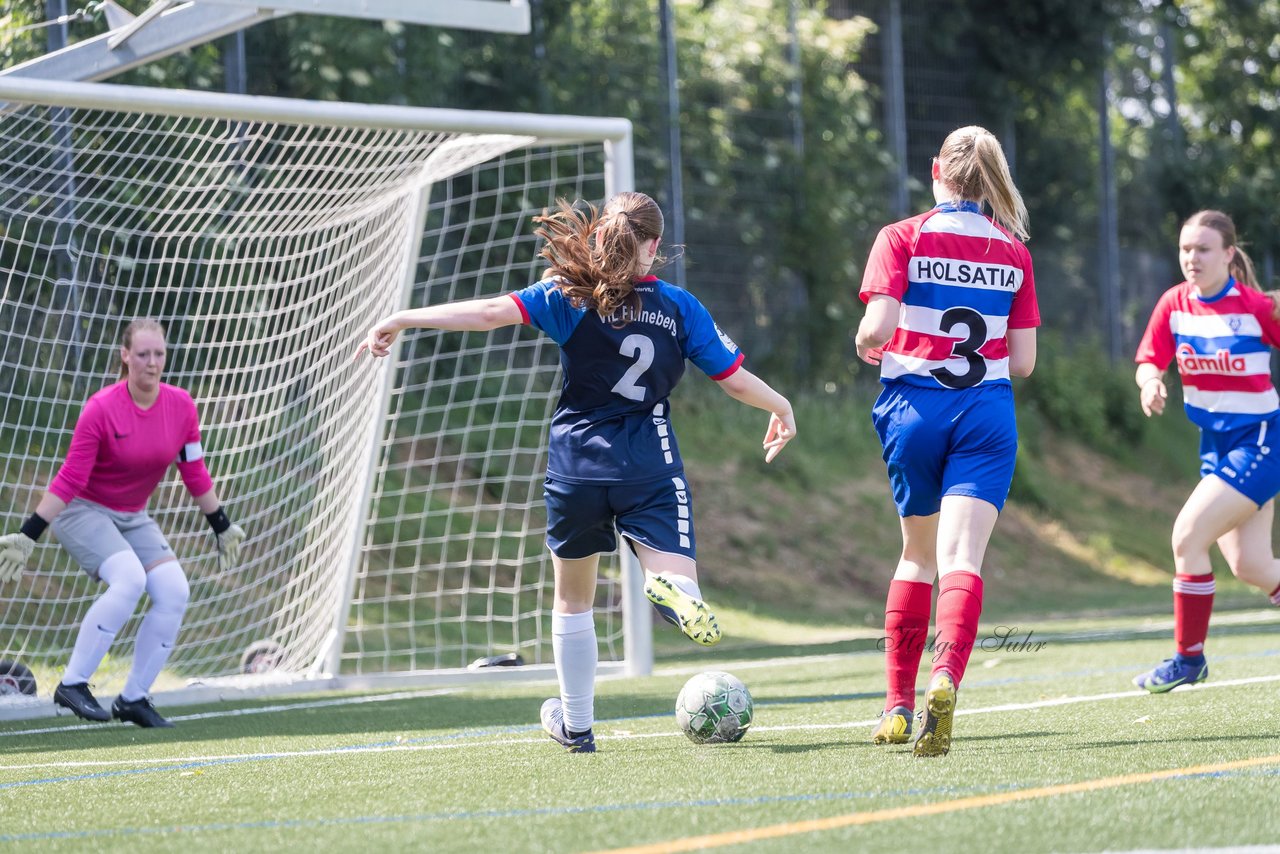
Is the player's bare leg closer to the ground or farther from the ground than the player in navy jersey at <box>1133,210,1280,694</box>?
closer to the ground

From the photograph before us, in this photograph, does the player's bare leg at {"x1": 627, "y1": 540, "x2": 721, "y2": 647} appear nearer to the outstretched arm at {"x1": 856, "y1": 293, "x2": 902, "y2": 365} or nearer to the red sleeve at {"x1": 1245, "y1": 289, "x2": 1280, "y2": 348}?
the outstretched arm at {"x1": 856, "y1": 293, "x2": 902, "y2": 365}

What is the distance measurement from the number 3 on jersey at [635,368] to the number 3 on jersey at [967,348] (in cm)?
88

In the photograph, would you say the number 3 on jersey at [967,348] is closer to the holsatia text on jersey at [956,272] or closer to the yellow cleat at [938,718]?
the holsatia text on jersey at [956,272]

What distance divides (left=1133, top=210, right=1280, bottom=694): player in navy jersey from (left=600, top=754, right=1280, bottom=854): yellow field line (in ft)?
6.72

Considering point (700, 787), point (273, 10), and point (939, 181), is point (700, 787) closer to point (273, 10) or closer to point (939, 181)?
point (939, 181)

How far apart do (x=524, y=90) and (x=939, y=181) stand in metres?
10.5

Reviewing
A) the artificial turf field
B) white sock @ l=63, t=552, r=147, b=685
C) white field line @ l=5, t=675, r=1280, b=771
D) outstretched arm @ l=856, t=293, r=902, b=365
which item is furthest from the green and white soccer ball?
white sock @ l=63, t=552, r=147, b=685

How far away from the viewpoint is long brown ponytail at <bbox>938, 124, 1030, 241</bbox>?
4762 mm

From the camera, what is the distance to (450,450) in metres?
13.2

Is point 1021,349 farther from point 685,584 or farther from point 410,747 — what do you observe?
point 410,747

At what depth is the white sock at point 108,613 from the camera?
6766mm

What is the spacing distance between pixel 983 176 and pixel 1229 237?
1960mm

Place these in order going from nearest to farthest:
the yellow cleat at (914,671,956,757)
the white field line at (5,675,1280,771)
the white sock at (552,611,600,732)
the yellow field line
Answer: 1. the yellow field line
2. the yellow cleat at (914,671,956,757)
3. the white sock at (552,611,600,732)
4. the white field line at (5,675,1280,771)

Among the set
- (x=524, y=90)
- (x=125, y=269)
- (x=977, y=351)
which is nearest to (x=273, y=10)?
(x=125, y=269)
